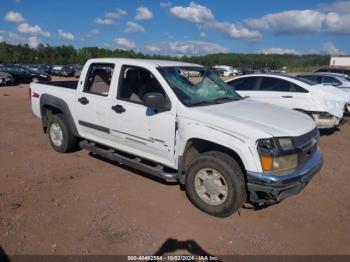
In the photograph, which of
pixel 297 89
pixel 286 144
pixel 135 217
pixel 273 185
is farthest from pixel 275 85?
pixel 135 217

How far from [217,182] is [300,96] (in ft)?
19.2

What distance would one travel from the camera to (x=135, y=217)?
4.43 meters

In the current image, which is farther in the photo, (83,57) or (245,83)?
(83,57)

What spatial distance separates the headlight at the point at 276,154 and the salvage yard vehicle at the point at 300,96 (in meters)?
5.50

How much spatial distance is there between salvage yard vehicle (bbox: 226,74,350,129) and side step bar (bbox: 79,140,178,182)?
540 cm

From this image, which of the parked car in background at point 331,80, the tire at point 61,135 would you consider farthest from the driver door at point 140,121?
the parked car in background at point 331,80

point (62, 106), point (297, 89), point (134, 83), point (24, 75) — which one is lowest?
point (24, 75)

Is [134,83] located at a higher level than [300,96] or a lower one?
higher

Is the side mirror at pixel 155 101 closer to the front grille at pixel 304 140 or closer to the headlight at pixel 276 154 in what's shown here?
the headlight at pixel 276 154

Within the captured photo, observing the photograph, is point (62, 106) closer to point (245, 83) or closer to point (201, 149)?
point (201, 149)

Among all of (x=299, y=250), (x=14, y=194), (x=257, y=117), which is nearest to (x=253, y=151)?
(x=257, y=117)

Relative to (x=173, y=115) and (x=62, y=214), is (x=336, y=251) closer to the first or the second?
(x=173, y=115)

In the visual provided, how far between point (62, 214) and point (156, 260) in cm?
152

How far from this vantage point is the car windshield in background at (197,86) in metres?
4.96
